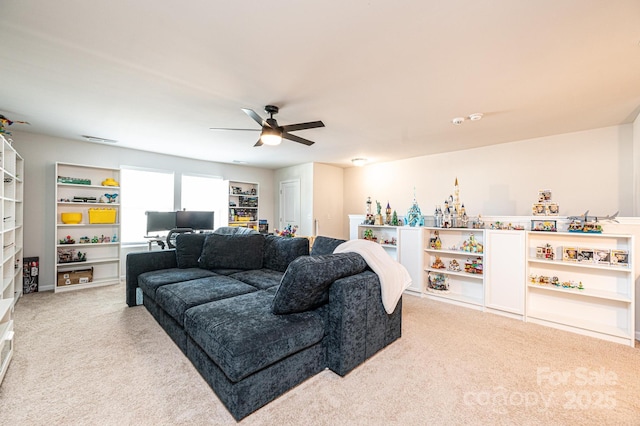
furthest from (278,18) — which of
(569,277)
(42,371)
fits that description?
(569,277)

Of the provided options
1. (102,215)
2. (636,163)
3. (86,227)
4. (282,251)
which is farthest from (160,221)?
(636,163)

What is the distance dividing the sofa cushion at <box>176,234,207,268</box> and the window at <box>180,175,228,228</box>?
2.42 metres

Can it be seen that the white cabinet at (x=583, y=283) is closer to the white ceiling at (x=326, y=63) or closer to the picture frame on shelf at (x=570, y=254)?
the picture frame on shelf at (x=570, y=254)

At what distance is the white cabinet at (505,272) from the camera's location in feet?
10.6

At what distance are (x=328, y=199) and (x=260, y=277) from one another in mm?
3677

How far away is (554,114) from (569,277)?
6.38ft

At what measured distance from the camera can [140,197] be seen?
522cm

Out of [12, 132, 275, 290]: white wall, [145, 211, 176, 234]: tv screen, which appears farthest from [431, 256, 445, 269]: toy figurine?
[12, 132, 275, 290]: white wall

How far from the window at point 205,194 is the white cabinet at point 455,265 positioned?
4.58 meters

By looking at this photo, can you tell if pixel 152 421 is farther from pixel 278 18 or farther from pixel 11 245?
pixel 11 245

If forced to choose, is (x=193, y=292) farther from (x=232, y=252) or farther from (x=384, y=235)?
(x=384, y=235)

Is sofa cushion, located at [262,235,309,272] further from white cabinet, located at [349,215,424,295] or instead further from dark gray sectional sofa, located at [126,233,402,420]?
white cabinet, located at [349,215,424,295]

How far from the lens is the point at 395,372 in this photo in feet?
6.82

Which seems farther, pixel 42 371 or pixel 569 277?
pixel 569 277
